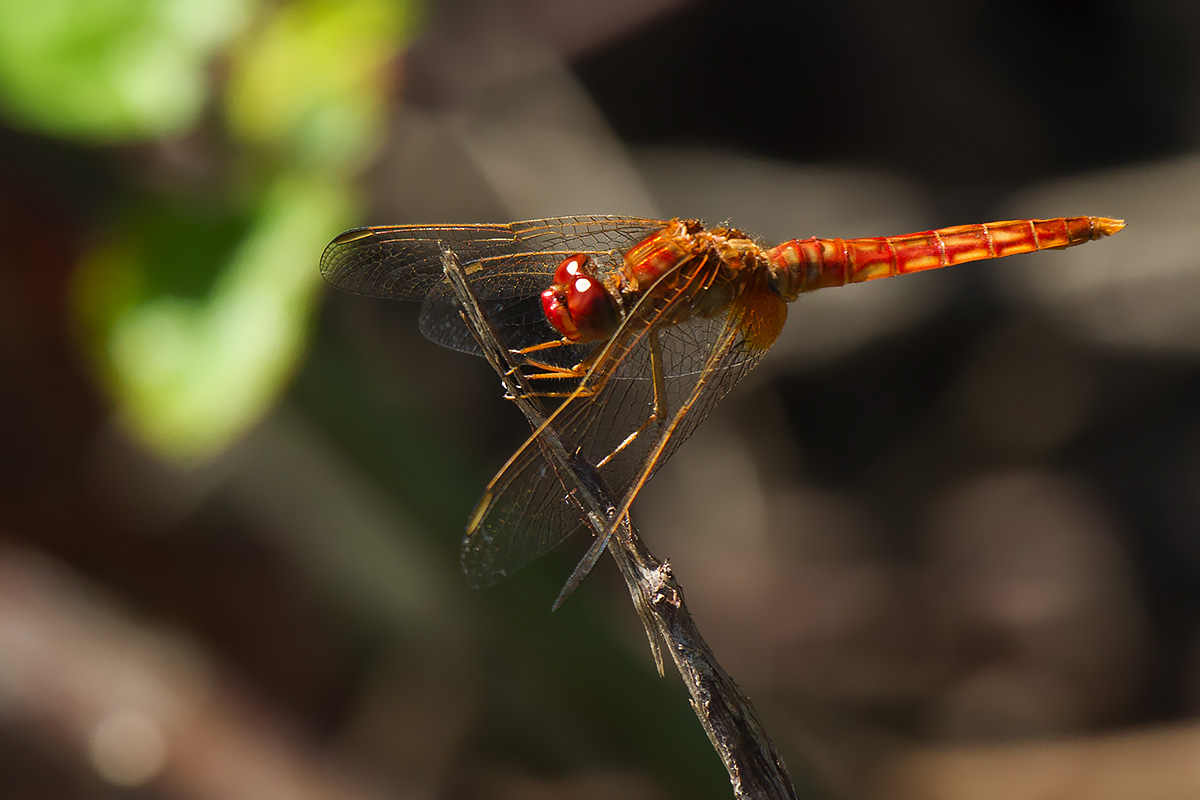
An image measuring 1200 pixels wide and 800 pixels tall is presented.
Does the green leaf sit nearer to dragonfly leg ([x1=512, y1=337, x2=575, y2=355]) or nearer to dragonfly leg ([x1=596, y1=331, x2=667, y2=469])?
dragonfly leg ([x1=512, y1=337, x2=575, y2=355])

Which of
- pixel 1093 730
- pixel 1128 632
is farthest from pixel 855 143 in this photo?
pixel 1093 730

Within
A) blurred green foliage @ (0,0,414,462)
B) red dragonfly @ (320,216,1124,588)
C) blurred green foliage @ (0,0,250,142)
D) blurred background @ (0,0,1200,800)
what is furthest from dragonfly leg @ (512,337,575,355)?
blurred green foliage @ (0,0,250,142)

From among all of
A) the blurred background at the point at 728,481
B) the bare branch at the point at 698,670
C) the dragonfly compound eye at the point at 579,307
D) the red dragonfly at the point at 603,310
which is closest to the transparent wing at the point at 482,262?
the red dragonfly at the point at 603,310

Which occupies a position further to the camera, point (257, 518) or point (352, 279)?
point (257, 518)

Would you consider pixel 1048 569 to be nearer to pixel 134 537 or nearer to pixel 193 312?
pixel 193 312

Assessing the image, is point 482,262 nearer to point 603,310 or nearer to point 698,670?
point 603,310

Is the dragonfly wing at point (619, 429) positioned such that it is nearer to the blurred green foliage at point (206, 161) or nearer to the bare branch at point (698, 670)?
the bare branch at point (698, 670)

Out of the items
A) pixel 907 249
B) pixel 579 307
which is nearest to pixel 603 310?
pixel 579 307
